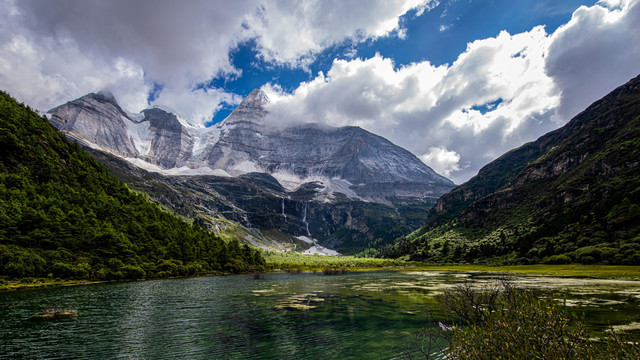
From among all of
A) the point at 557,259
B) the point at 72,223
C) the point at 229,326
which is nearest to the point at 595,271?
the point at 557,259

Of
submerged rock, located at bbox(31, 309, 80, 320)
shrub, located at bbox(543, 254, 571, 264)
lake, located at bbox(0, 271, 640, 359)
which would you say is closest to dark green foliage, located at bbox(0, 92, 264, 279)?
lake, located at bbox(0, 271, 640, 359)

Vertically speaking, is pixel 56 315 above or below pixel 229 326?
above

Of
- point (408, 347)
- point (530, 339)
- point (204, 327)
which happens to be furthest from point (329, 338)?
point (530, 339)

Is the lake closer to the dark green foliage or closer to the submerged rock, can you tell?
the submerged rock

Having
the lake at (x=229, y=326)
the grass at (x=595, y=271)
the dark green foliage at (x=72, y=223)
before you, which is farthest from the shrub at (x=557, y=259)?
the dark green foliage at (x=72, y=223)

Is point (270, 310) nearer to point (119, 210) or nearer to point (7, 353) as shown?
point (7, 353)

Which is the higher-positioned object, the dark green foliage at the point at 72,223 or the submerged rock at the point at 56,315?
the dark green foliage at the point at 72,223

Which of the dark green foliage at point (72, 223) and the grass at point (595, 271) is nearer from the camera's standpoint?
the grass at point (595, 271)

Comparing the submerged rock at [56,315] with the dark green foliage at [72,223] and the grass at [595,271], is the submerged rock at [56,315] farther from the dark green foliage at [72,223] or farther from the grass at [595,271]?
the grass at [595,271]

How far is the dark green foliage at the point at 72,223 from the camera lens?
7225cm

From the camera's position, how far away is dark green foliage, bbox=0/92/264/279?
7225 centimetres

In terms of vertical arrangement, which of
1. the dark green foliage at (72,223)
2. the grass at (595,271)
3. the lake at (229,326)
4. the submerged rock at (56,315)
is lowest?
the grass at (595,271)

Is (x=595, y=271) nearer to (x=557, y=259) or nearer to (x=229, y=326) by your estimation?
(x=557, y=259)

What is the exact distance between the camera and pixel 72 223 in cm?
→ 8788
